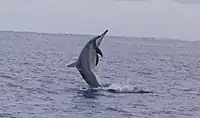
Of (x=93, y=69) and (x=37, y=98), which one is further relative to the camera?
(x=93, y=69)

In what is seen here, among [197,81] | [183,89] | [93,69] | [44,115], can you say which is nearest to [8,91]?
[93,69]

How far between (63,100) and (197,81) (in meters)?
18.6

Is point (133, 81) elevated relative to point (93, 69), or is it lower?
lower

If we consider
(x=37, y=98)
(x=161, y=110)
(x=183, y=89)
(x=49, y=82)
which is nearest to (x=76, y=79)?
(x=49, y=82)

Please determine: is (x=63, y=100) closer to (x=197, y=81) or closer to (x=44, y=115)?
(x=44, y=115)

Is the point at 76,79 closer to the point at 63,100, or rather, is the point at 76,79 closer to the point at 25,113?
the point at 63,100

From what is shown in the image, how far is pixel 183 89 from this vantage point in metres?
36.9

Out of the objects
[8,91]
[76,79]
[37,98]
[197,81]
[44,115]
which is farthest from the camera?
[197,81]

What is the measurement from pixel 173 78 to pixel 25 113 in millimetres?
24173

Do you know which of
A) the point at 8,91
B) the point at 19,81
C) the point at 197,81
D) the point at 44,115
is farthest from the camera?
the point at 197,81

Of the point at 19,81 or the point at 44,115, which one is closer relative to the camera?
the point at 44,115

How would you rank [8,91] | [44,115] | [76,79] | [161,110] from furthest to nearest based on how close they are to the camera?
[76,79] → [8,91] → [161,110] → [44,115]

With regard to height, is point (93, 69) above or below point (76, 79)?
above

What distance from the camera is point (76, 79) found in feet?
132
